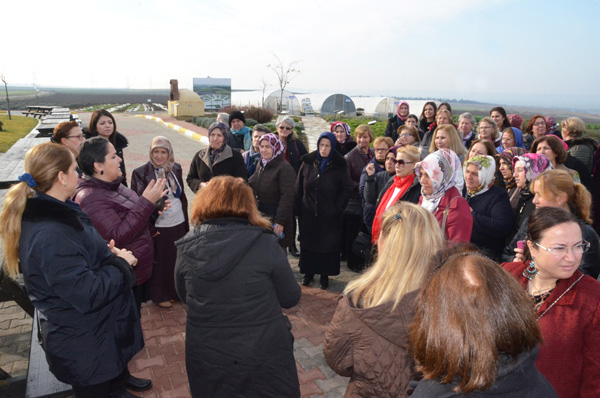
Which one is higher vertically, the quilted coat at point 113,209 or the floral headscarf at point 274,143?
the floral headscarf at point 274,143

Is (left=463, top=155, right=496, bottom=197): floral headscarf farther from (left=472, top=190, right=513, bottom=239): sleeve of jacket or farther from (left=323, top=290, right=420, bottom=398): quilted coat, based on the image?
(left=323, top=290, right=420, bottom=398): quilted coat

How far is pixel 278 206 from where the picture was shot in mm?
4871

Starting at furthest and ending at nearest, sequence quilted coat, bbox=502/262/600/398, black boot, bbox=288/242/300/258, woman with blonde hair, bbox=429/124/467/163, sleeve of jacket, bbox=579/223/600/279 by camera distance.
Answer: black boot, bbox=288/242/300/258
woman with blonde hair, bbox=429/124/467/163
sleeve of jacket, bbox=579/223/600/279
quilted coat, bbox=502/262/600/398

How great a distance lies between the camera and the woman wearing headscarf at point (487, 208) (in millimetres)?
3650

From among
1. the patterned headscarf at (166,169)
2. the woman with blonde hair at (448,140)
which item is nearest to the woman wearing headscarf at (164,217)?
the patterned headscarf at (166,169)

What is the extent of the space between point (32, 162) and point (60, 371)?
127cm

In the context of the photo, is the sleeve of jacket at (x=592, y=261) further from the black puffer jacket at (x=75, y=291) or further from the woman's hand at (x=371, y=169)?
the black puffer jacket at (x=75, y=291)

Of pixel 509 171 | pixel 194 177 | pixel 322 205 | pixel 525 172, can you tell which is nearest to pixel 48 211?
pixel 194 177

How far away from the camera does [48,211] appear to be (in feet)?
7.41

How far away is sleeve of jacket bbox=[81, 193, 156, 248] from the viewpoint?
3.06 metres

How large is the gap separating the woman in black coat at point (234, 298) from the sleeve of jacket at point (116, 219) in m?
0.95

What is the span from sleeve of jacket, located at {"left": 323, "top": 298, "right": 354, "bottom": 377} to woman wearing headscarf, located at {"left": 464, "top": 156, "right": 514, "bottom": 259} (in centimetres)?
228

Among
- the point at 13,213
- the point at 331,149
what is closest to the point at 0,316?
the point at 13,213

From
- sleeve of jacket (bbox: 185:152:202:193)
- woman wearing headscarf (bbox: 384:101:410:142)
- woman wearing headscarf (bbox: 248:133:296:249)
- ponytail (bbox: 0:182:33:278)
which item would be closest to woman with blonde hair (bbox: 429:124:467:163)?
woman wearing headscarf (bbox: 248:133:296:249)
